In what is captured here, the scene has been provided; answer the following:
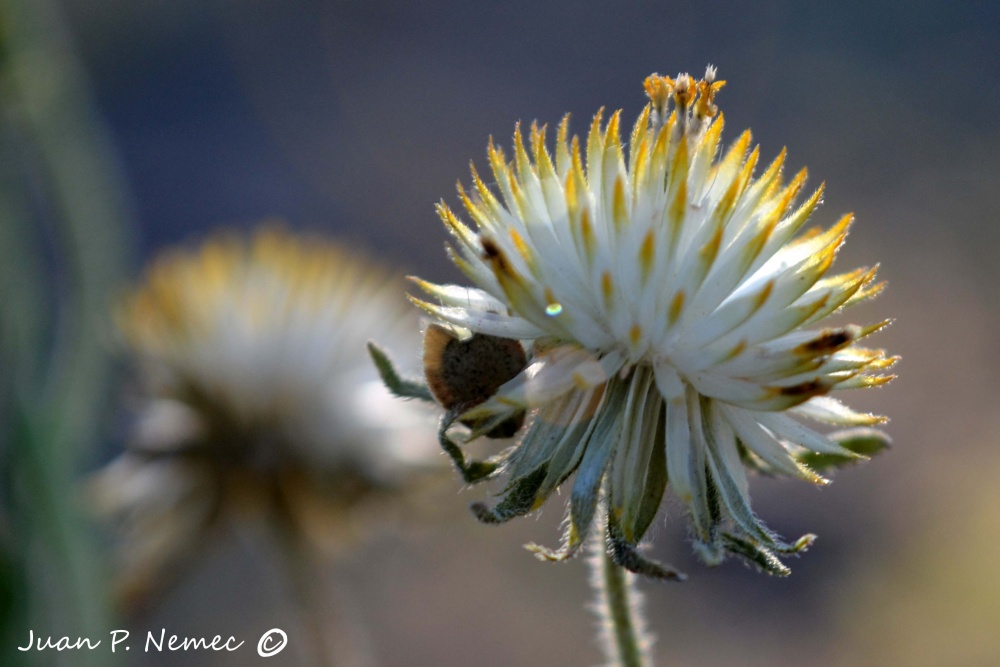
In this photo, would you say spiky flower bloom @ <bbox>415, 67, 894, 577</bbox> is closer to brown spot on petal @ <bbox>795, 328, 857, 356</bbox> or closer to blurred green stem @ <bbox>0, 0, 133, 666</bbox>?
brown spot on petal @ <bbox>795, 328, 857, 356</bbox>

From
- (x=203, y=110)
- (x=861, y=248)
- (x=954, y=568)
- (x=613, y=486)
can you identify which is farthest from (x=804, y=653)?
(x=203, y=110)

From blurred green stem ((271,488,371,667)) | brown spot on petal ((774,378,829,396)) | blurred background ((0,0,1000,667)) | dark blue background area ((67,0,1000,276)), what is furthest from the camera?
dark blue background area ((67,0,1000,276))

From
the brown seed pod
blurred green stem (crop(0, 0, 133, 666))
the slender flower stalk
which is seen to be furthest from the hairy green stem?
blurred green stem (crop(0, 0, 133, 666))

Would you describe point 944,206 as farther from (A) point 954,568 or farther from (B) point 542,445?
(B) point 542,445

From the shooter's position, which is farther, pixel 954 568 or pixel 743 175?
pixel 954 568

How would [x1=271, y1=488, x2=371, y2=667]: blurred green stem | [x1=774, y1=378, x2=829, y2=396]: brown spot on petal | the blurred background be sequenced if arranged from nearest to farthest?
[x1=774, y1=378, x2=829, y2=396]: brown spot on petal < [x1=271, y1=488, x2=371, y2=667]: blurred green stem < the blurred background

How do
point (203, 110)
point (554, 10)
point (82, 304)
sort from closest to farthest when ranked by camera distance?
point (82, 304), point (203, 110), point (554, 10)

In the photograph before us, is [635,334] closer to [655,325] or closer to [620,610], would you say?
[655,325]
